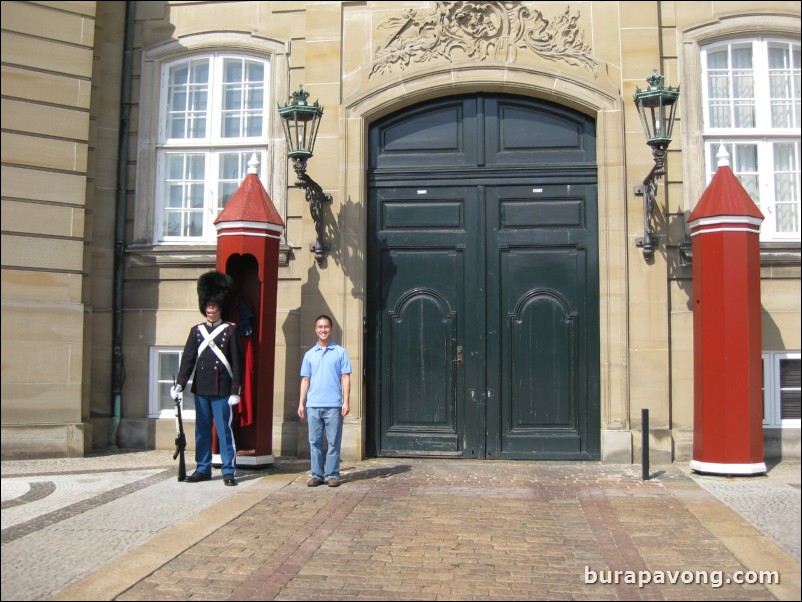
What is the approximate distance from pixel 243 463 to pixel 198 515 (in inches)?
73.9

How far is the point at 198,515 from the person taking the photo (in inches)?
274

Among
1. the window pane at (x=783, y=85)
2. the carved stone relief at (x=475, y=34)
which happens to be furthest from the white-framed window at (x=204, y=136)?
the window pane at (x=783, y=85)

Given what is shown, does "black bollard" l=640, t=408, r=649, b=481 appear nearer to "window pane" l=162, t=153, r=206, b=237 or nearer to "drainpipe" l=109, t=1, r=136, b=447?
"window pane" l=162, t=153, r=206, b=237

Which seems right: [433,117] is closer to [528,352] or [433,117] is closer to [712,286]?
[528,352]

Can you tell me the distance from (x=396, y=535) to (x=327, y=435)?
6.65ft

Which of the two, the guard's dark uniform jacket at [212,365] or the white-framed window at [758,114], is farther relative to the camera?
the white-framed window at [758,114]

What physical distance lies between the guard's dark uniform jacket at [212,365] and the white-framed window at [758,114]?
6.08 metres

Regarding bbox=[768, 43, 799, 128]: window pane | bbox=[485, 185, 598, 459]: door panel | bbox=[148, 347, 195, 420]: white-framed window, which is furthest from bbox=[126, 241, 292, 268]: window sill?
bbox=[768, 43, 799, 128]: window pane

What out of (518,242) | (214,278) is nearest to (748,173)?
(518,242)

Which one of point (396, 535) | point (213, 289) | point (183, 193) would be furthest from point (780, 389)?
point (183, 193)

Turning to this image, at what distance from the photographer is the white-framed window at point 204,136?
34.7ft

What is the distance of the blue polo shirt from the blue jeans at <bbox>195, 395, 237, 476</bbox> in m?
0.87

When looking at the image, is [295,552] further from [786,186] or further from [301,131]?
[786,186]

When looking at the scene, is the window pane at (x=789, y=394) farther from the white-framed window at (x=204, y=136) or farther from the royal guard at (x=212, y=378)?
the white-framed window at (x=204, y=136)
